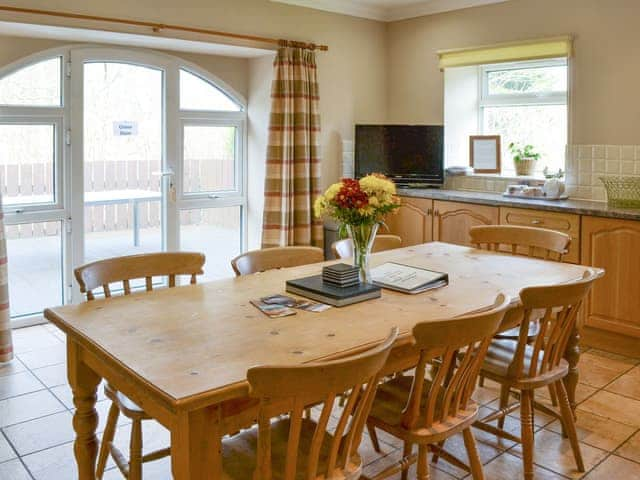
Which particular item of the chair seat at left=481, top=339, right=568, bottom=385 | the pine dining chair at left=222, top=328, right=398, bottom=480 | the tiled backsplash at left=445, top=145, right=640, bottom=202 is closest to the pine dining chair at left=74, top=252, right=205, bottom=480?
the pine dining chair at left=222, top=328, right=398, bottom=480

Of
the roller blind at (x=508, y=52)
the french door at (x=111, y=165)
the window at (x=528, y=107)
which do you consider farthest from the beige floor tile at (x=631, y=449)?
the french door at (x=111, y=165)

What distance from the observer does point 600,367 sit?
4.07 meters

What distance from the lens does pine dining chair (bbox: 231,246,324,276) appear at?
3123 mm

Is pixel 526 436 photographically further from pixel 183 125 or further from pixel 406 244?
pixel 183 125

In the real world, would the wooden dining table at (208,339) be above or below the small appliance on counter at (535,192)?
below

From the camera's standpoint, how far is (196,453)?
1720 mm

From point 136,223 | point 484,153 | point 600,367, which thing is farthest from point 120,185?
point 600,367

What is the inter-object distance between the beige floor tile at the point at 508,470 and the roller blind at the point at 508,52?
10.4 ft

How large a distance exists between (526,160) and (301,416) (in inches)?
165

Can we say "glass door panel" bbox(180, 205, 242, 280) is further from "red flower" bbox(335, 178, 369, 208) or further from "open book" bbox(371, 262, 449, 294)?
"red flower" bbox(335, 178, 369, 208)

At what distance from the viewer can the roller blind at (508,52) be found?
4879 mm

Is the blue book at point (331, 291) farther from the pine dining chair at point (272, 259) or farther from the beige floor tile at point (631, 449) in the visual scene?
the beige floor tile at point (631, 449)

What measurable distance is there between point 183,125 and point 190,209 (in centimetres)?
67

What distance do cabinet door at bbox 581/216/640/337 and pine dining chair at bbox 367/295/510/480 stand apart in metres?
2.17
